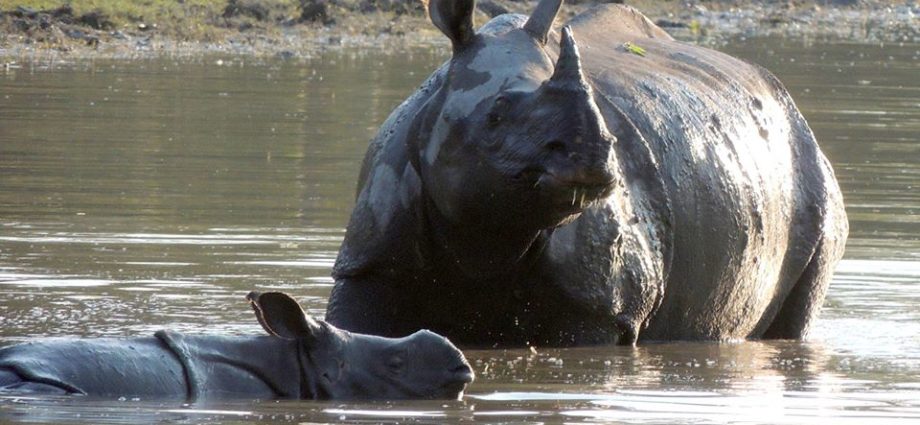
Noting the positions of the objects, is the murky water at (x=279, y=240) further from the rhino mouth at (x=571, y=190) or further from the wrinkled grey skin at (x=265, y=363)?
the rhino mouth at (x=571, y=190)

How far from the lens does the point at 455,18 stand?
883cm

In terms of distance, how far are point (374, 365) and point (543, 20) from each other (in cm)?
190

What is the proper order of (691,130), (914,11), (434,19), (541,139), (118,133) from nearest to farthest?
(541,139), (434,19), (691,130), (118,133), (914,11)

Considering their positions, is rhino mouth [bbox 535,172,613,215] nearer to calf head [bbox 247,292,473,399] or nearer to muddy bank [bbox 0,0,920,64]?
calf head [bbox 247,292,473,399]

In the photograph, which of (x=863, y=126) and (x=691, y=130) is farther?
(x=863, y=126)

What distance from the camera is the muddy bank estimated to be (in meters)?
27.7

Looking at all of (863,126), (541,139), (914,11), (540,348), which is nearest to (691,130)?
(540,348)

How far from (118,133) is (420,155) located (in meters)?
10.6

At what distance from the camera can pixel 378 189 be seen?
9180mm

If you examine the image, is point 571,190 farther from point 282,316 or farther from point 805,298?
point 805,298

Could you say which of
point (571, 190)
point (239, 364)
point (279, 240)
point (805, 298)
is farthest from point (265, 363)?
point (279, 240)

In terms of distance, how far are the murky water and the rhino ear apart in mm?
1301

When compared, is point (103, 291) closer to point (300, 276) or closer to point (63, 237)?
point (300, 276)

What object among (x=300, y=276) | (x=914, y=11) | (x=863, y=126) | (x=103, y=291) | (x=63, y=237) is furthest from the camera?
(x=914, y=11)
